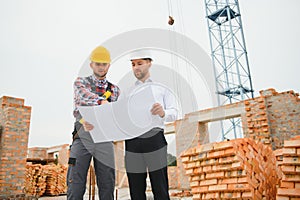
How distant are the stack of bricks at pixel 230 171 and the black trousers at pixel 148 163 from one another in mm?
732

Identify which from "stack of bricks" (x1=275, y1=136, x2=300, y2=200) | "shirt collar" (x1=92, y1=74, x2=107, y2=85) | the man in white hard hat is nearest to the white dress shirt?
the man in white hard hat

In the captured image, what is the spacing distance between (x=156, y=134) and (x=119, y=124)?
27cm

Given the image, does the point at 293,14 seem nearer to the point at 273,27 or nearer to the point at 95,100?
the point at 273,27

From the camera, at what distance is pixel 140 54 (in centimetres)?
196

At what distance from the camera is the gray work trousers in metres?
1.86

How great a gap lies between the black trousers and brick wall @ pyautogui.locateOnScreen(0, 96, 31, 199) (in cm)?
435

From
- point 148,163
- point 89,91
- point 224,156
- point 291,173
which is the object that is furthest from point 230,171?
point 89,91

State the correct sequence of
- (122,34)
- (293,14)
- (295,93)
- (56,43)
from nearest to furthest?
(122,34) < (56,43) < (295,93) < (293,14)

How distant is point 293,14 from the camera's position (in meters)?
8.04

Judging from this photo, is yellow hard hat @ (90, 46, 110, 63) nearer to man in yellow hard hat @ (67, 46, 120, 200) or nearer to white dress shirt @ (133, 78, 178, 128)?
man in yellow hard hat @ (67, 46, 120, 200)

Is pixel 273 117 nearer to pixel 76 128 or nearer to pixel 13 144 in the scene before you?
pixel 76 128

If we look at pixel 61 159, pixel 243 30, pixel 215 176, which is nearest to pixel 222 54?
pixel 243 30

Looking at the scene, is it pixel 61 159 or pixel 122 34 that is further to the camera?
pixel 61 159

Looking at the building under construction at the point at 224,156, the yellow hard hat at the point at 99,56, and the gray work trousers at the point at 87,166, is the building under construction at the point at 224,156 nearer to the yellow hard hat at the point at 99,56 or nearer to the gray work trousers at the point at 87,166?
the gray work trousers at the point at 87,166
